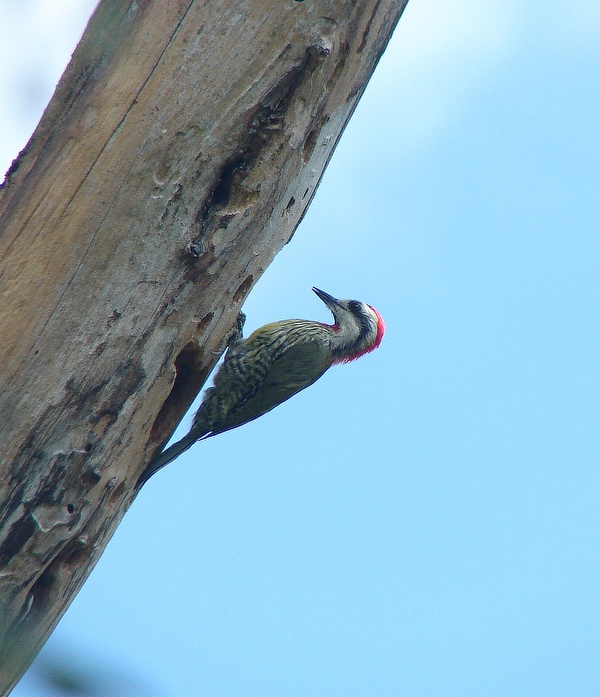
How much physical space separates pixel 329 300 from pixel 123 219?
9.69ft

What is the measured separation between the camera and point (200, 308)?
322cm

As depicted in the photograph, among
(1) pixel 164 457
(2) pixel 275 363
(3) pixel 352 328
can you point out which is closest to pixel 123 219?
(1) pixel 164 457

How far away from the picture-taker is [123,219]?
2.89 m

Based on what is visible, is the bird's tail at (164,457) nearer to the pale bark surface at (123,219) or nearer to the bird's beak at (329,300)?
the pale bark surface at (123,219)

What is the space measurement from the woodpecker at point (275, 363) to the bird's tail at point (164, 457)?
9.7 inches

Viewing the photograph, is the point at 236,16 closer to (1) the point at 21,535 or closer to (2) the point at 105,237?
(2) the point at 105,237

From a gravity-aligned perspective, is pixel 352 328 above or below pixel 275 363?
above

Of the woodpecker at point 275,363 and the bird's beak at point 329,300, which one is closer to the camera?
the woodpecker at point 275,363

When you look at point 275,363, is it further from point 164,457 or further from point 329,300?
point 164,457

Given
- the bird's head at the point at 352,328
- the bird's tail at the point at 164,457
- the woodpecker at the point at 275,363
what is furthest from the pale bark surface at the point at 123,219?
the bird's head at the point at 352,328

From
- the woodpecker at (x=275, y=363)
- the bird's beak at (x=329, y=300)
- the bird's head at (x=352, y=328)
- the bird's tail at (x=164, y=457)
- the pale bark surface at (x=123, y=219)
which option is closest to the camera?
the pale bark surface at (x=123, y=219)

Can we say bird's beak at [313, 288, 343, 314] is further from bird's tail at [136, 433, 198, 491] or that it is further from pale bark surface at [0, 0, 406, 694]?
pale bark surface at [0, 0, 406, 694]

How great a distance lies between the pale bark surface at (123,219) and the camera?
278 centimetres

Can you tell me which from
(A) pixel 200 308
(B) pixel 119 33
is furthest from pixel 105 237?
(B) pixel 119 33
